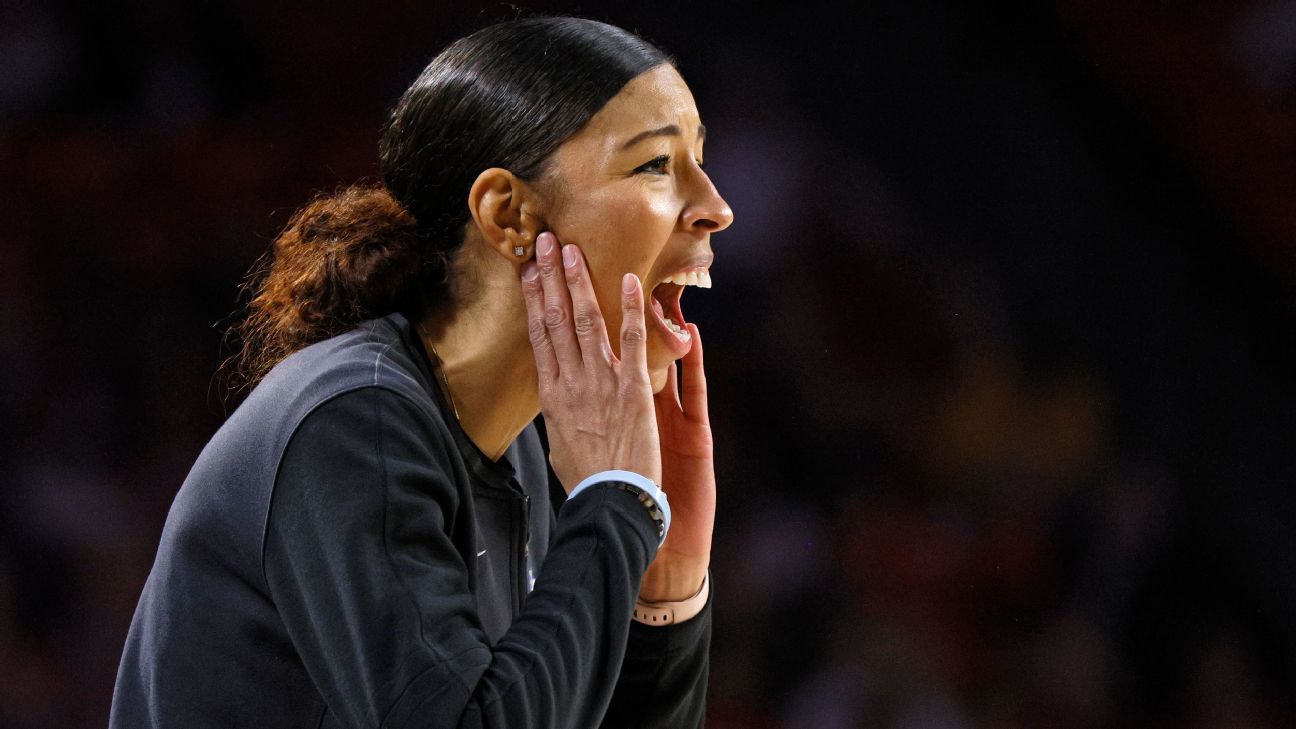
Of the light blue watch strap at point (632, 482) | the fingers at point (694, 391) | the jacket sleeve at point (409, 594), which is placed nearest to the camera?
the jacket sleeve at point (409, 594)

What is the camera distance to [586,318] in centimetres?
129

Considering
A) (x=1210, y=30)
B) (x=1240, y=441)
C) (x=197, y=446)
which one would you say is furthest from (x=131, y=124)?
(x=1240, y=441)

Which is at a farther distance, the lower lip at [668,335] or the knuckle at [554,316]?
the lower lip at [668,335]

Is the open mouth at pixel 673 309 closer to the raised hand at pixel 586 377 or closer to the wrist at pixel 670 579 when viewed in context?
the raised hand at pixel 586 377

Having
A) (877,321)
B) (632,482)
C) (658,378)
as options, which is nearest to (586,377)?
(632,482)

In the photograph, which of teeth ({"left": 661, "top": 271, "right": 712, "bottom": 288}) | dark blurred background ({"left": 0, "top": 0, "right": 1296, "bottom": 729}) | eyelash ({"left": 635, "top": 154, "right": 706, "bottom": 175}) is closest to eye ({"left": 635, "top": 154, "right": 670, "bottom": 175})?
eyelash ({"left": 635, "top": 154, "right": 706, "bottom": 175})

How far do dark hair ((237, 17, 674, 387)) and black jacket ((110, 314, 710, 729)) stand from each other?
91 mm

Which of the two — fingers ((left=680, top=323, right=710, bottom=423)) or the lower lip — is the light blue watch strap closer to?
the lower lip

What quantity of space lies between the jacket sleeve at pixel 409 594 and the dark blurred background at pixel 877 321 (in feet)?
3.13

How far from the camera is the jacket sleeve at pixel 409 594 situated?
3.40 ft

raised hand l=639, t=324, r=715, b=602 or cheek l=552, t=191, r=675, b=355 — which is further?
raised hand l=639, t=324, r=715, b=602

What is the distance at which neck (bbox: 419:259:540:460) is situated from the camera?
137 centimetres

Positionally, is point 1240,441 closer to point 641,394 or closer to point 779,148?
point 779,148

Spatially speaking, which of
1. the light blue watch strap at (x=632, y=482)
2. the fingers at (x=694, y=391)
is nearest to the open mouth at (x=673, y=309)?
the fingers at (x=694, y=391)
